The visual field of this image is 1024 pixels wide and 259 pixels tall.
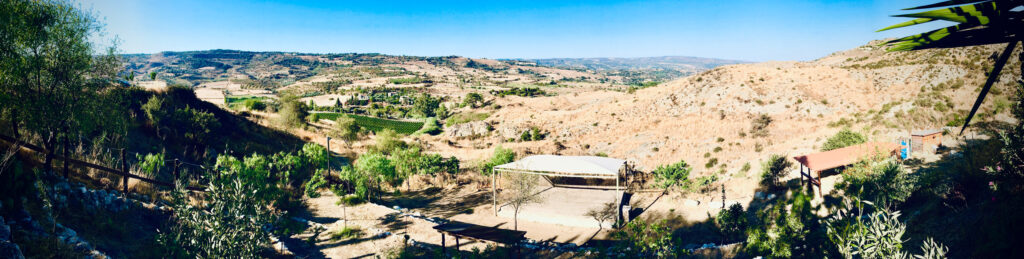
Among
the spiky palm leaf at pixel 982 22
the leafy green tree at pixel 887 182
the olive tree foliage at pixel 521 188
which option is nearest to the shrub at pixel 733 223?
the leafy green tree at pixel 887 182

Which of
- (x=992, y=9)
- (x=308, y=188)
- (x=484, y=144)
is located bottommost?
(x=484, y=144)

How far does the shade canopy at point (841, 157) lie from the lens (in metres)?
15.0

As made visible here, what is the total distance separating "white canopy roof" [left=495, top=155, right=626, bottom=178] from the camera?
53.9 feet

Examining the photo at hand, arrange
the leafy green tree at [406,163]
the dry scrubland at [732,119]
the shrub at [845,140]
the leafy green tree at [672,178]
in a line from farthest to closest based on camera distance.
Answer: the leafy green tree at [406,163]
the shrub at [845,140]
the leafy green tree at [672,178]
the dry scrubland at [732,119]

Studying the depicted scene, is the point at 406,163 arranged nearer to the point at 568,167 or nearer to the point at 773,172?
the point at 568,167

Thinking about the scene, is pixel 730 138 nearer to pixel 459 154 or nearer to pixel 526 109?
pixel 459 154

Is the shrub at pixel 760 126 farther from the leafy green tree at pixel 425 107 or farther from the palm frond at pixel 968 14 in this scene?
the leafy green tree at pixel 425 107

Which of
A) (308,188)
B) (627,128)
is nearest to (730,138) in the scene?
(627,128)

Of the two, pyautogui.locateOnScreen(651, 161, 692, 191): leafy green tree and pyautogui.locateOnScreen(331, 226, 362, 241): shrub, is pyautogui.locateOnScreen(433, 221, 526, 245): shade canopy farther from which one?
pyautogui.locateOnScreen(651, 161, 692, 191): leafy green tree

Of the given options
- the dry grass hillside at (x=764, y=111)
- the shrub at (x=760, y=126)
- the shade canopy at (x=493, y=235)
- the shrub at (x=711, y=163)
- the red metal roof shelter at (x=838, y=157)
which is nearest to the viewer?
the shade canopy at (x=493, y=235)

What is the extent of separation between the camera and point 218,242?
22.9 feet

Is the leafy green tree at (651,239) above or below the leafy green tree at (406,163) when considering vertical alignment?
above

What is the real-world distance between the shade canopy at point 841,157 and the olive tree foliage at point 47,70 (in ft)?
75.7

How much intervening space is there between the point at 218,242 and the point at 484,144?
41.2m
